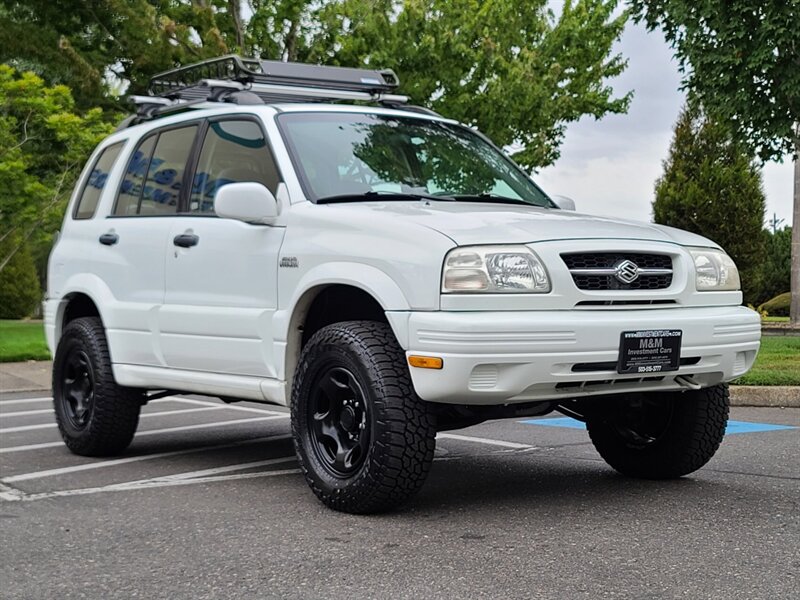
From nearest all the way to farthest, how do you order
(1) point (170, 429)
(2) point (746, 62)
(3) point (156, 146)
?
(3) point (156, 146) < (1) point (170, 429) < (2) point (746, 62)

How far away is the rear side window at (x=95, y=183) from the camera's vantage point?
303 inches

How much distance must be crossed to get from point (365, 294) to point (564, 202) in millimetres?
1807

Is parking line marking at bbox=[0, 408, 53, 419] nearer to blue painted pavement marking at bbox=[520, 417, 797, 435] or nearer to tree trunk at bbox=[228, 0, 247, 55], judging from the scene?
blue painted pavement marking at bbox=[520, 417, 797, 435]

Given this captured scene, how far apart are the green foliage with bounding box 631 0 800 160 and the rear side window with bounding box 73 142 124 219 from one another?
1048 centimetres

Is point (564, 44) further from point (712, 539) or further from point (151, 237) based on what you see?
point (712, 539)

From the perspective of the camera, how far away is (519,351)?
4.83m

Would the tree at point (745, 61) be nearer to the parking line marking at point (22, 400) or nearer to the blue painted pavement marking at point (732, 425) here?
the blue painted pavement marking at point (732, 425)

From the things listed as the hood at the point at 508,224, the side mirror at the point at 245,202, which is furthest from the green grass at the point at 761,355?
the side mirror at the point at 245,202

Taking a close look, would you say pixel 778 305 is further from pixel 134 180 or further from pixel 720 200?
pixel 134 180

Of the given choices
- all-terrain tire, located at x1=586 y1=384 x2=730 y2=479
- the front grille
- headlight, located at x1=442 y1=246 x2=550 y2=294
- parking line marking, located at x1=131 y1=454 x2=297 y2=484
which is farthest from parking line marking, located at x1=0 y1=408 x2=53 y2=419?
the front grille

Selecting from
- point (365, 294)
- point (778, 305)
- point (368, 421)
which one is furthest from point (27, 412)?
point (778, 305)

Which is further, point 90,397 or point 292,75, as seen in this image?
point 292,75

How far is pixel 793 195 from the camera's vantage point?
87.5ft

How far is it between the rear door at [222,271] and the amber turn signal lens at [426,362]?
1.12 m
